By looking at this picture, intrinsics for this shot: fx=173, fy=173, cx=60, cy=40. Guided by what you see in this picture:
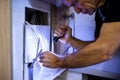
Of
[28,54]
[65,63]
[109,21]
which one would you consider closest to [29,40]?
[28,54]

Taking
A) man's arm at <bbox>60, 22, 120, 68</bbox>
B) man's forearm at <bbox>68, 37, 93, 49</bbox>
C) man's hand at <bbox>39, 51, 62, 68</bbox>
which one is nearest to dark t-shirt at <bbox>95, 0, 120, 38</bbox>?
man's arm at <bbox>60, 22, 120, 68</bbox>

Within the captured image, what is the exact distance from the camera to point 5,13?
3.08 feet

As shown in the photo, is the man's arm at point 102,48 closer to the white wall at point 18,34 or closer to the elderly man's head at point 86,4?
the elderly man's head at point 86,4

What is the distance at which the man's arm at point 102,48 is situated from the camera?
78 cm

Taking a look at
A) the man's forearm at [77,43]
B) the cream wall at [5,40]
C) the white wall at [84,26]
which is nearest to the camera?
the cream wall at [5,40]

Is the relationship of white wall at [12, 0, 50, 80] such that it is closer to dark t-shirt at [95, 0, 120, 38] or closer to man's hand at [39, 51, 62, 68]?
man's hand at [39, 51, 62, 68]

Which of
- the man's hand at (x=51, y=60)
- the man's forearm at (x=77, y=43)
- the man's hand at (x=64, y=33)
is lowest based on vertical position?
the man's hand at (x=51, y=60)

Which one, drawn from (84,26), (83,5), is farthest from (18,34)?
(84,26)

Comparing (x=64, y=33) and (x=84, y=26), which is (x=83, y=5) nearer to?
(x=64, y=33)

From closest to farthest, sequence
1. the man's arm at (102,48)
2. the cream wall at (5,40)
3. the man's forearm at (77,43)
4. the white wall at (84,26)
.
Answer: the man's arm at (102,48)
the cream wall at (5,40)
the man's forearm at (77,43)
the white wall at (84,26)

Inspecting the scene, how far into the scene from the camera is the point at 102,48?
0.79m

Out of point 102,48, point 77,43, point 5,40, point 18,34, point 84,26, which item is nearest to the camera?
point 102,48

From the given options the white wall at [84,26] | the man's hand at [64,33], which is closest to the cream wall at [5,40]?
the man's hand at [64,33]

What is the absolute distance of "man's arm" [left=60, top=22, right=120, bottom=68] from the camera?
0.78 meters
